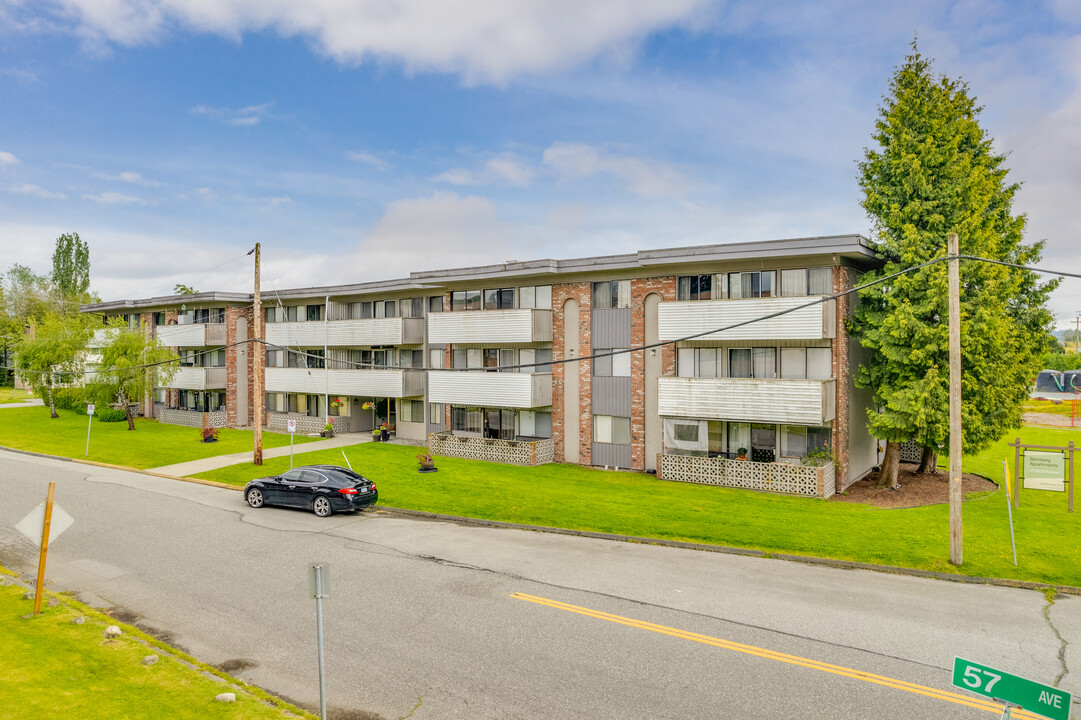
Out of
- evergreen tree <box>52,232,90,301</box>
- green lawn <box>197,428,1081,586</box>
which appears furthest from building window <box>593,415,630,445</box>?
evergreen tree <box>52,232,90,301</box>

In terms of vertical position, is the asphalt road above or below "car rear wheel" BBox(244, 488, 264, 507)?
below

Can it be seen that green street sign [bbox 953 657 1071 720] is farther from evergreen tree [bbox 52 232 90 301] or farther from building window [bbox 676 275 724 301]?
evergreen tree [bbox 52 232 90 301]

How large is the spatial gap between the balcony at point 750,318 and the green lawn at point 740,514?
5727 mm

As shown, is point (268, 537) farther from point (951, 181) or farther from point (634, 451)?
point (951, 181)

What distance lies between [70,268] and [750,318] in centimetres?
9722

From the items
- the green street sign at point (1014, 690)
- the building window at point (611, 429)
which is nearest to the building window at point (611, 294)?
the building window at point (611, 429)

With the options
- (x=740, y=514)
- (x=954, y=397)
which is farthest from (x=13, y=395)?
(x=954, y=397)

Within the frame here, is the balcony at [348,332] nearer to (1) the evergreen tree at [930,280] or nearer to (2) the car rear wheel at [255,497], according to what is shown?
(2) the car rear wheel at [255,497]

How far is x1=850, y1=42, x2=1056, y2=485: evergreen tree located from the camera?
20516 millimetres

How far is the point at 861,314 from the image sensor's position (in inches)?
895

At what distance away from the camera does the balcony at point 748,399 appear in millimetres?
21828

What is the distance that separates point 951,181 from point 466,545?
19582 millimetres

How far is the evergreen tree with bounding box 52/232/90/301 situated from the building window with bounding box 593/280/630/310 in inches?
3388

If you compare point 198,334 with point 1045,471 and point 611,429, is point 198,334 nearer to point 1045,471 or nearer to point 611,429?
point 611,429
